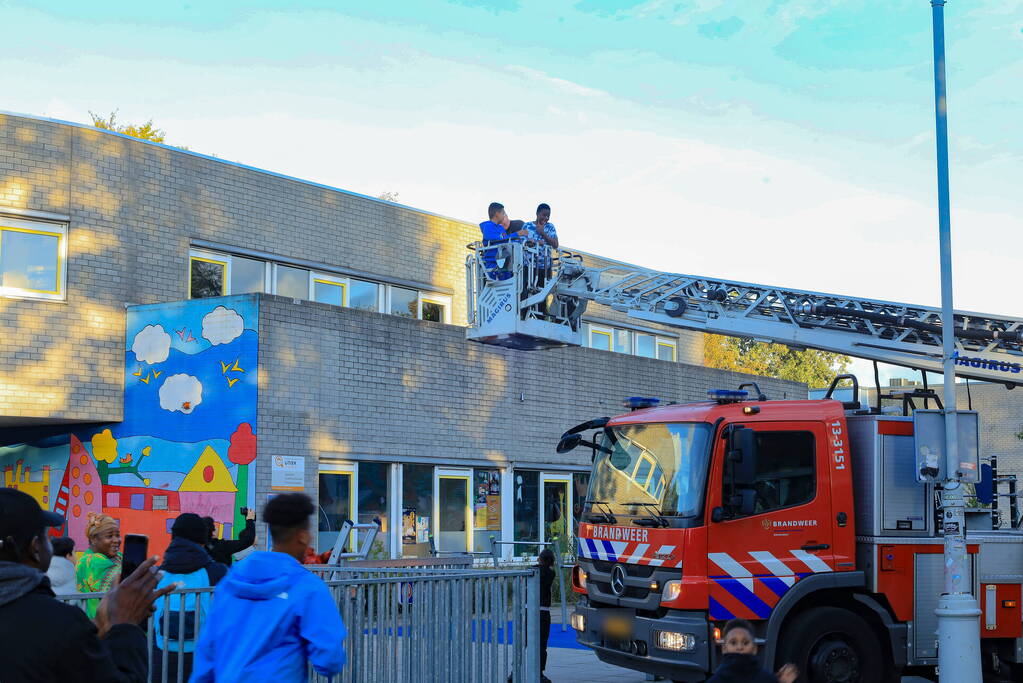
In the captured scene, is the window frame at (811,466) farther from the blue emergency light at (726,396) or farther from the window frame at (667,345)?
the window frame at (667,345)

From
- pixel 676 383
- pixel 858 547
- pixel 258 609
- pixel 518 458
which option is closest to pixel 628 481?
pixel 858 547

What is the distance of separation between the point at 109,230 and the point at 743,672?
1653 cm

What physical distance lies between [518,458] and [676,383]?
5.81m

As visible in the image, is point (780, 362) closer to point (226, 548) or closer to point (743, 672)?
point (226, 548)

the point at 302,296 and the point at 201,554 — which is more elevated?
the point at 302,296

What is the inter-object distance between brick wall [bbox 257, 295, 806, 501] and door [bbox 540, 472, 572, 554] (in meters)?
0.42

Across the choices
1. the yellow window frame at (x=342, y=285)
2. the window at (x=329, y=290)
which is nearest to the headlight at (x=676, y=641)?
the window at (x=329, y=290)

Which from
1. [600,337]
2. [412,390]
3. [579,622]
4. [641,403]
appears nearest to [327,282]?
[412,390]

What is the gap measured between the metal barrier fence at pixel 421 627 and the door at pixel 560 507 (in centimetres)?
1390

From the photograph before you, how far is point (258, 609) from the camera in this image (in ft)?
16.5

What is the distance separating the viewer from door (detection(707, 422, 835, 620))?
421 inches

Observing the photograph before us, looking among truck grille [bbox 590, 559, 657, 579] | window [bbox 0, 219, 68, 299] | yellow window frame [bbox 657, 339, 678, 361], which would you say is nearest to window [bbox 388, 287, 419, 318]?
window [bbox 0, 219, 68, 299]

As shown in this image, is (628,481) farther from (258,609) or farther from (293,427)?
(293,427)

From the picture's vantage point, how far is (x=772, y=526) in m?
10.9
